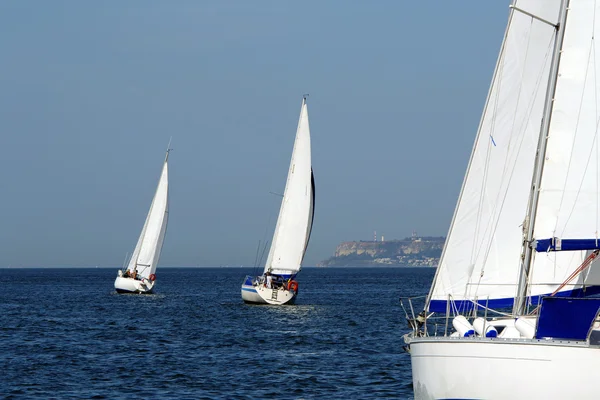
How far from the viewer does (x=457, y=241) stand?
2230 cm

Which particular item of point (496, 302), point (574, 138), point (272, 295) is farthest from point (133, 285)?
→ point (574, 138)

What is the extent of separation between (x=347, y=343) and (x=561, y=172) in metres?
23.0

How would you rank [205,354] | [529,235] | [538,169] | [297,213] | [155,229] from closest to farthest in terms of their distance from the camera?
1. [529,235]
2. [538,169]
3. [205,354]
4. [297,213]
5. [155,229]

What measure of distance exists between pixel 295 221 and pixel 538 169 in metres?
49.8

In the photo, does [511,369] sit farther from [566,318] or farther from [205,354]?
[205,354]

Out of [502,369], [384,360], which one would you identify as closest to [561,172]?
[502,369]

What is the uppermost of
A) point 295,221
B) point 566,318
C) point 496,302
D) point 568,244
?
point 295,221

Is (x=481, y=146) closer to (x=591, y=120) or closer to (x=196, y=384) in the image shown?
(x=591, y=120)

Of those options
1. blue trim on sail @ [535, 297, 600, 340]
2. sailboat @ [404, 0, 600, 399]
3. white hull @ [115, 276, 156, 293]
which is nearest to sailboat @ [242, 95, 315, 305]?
white hull @ [115, 276, 156, 293]

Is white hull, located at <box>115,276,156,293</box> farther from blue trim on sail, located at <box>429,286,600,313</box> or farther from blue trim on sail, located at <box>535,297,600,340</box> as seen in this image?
blue trim on sail, located at <box>535,297,600,340</box>

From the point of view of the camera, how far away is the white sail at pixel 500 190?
876 inches

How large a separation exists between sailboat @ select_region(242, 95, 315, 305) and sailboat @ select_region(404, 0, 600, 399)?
155 ft

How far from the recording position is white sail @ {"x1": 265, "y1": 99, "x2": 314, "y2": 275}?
2751 inches

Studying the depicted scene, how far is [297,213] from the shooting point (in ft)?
231
